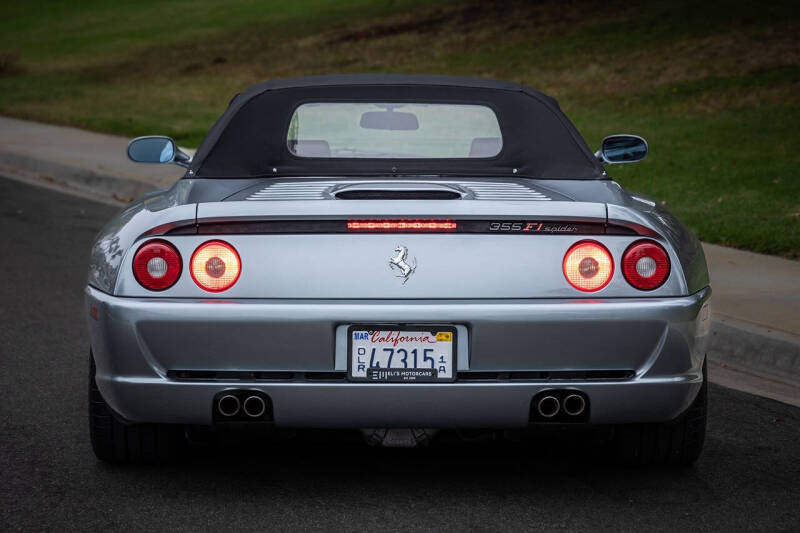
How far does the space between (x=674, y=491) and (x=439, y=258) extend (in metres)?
1.24

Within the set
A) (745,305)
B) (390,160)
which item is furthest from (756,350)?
(390,160)

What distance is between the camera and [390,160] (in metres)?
5.11

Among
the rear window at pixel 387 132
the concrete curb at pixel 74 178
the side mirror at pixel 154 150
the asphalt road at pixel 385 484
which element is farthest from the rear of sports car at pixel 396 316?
the concrete curb at pixel 74 178

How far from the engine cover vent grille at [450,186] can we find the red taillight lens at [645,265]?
343 mm

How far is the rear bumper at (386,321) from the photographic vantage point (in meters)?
4.11

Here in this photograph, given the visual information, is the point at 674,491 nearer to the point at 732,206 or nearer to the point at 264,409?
the point at 264,409

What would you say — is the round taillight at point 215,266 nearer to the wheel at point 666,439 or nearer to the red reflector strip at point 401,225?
the red reflector strip at point 401,225

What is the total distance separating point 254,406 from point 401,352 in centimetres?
51

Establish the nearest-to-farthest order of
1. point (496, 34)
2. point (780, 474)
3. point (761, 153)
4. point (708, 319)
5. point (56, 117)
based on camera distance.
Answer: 1. point (708, 319)
2. point (780, 474)
3. point (761, 153)
4. point (56, 117)
5. point (496, 34)

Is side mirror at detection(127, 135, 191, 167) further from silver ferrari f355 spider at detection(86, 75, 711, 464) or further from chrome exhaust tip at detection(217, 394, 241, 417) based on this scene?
chrome exhaust tip at detection(217, 394, 241, 417)

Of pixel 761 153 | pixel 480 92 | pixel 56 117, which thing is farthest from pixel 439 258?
pixel 56 117

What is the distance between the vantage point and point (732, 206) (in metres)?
11.5

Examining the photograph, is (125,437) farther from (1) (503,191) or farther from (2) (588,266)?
(2) (588,266)

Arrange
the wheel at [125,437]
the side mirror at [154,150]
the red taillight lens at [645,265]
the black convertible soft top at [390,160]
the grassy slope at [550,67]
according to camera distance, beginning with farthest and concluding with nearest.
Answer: the grassy slope at [550,67] → the side mirror at [154,150] → the black convertible soft top at [390,160] → the wheel at [125,437] → the red taillight lens at [645,265]
